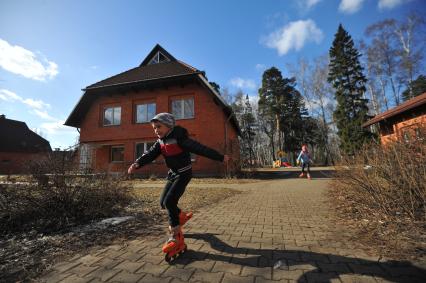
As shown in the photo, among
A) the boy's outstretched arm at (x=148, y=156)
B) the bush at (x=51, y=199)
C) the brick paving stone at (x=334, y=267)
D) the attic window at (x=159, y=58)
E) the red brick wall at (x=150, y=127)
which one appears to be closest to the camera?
the brick paving stone at (x=334, y=267)

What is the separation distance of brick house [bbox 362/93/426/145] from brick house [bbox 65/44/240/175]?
8.91 metres

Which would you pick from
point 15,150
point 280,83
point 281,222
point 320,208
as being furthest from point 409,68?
point 15,150

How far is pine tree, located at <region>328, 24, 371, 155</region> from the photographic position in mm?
27922

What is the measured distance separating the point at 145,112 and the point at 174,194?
52.0 feet

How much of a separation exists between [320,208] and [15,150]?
144 feet

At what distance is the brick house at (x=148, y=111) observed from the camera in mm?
15984

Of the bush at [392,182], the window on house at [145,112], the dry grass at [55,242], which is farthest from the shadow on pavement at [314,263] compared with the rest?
the window on house at [145,112]

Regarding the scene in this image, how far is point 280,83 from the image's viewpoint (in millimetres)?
42812

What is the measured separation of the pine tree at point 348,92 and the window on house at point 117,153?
24.4 meters

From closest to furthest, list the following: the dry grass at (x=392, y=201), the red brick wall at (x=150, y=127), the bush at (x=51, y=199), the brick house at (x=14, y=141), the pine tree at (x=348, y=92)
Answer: the dry grass at (x=392, y=201) → the bush at (x=51, y=199) → the red brick wall at (x=150, y=127) → the pine tree at (x=348, y=92) → the brick house at (x=14, y=141)

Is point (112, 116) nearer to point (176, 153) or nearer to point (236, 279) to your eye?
point (176, 153)

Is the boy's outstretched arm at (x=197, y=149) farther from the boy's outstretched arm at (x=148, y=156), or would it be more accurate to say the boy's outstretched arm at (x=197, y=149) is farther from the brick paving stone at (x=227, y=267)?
the brick paving stone at (x=227, y=267)

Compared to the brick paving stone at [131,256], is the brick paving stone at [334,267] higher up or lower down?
lower down

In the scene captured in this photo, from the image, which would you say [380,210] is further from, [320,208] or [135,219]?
[135,219]
